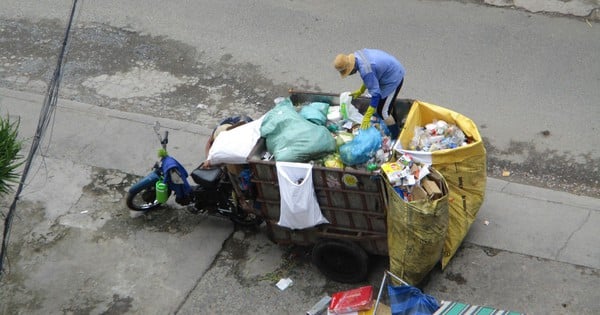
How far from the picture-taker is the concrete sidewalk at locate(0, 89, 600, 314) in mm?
6262

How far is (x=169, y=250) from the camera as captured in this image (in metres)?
6.96

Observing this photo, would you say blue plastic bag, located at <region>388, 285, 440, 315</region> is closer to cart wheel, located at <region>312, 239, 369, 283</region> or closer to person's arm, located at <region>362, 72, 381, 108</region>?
cart wheel, located at <region>312, 239, 369, 283</region>

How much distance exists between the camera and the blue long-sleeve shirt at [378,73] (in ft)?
21.2

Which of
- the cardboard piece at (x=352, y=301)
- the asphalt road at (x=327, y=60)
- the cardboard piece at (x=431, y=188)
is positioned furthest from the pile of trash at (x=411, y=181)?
the asphalt road at (x=327, y=60)

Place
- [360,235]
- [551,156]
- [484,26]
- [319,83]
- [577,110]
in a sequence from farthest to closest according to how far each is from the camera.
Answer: [484,26] < [319,83] < [577,110] < [551,156] < [360,235]

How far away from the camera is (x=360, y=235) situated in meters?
6.16

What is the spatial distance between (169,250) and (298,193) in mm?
1746

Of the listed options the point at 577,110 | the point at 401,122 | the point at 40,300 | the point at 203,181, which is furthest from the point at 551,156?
the point at 40,300

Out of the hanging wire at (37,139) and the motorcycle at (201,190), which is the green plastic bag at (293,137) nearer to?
the motorcycle at (201,190)

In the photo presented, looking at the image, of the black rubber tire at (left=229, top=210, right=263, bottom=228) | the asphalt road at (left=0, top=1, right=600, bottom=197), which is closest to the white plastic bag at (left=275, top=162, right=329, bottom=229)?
the black rubber tire at (left=229, top=210, right=263, bottom=228)

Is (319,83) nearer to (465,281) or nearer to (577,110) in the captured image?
(577,110)

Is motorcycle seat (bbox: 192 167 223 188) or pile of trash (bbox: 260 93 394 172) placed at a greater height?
pile of trash (bbox: 260 93 394 172)

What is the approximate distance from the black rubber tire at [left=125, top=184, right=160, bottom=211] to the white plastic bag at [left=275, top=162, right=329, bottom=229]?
5.73 feet

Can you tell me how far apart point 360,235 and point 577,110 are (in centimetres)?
373
